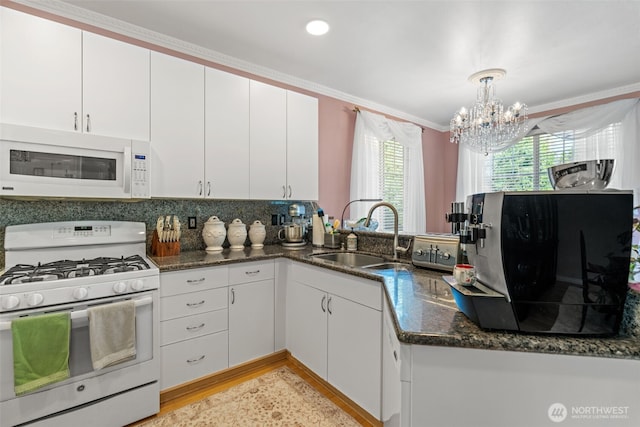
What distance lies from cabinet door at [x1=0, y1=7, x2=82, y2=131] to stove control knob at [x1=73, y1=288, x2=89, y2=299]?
3.20 ft

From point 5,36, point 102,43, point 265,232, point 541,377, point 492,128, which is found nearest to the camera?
point 541,377

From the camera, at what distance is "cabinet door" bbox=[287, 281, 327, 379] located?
6.82 feet

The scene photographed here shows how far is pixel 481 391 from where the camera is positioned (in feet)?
2.81

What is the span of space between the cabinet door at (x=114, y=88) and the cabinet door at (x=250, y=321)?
1.31 meters

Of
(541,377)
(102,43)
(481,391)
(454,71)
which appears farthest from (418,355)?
(454,71)

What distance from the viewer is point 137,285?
1.75 meters

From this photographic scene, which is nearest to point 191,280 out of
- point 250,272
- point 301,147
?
point 250,272

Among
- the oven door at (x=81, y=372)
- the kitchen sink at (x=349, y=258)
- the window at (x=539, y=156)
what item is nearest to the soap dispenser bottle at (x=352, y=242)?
the kitchen sink at (x=349, y=258)

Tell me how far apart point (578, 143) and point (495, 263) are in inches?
153

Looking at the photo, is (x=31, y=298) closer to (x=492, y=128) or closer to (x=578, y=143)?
(x=492, y=128)

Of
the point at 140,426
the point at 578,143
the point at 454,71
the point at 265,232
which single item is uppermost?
the point at 454,71

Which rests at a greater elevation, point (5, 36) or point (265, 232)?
point (5, 36)

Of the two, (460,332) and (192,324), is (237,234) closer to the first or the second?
(192,324)

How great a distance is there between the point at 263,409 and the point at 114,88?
7.49 ft
